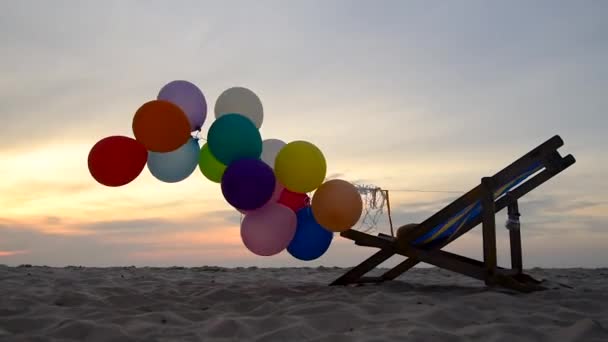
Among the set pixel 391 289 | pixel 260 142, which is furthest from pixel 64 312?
pixel 391 289

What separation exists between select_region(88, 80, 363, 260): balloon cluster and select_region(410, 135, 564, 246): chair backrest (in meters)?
0.64

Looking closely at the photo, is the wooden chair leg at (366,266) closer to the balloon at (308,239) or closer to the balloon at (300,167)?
the balloon at (308,239)

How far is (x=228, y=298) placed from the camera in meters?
4.71

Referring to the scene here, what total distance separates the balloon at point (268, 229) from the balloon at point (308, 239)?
0.17m

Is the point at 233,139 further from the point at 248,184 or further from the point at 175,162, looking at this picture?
the point at 175,162

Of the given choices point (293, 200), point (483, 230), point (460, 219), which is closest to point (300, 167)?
point (293, 200)

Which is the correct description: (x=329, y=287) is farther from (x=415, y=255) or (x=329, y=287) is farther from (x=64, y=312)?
(x=64, y=312)

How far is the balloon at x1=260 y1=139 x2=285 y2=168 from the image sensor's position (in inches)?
215

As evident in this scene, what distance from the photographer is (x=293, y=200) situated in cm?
534

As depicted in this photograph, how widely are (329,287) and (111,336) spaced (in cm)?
249

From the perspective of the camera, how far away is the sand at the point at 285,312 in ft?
10.5

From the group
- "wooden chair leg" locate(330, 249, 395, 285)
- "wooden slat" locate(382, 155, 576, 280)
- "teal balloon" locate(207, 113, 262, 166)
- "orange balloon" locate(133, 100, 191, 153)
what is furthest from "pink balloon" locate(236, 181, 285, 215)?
"wooden slat" locate(382, 155, 576, 280)

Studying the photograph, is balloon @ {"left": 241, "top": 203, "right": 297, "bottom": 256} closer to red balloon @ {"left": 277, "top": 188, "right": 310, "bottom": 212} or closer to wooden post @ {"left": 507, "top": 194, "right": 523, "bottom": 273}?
red balloon @ {"left": 277, "top": 188, "right": 310, "bottom": 212}

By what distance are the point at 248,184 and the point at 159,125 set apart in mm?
Answer: 942
